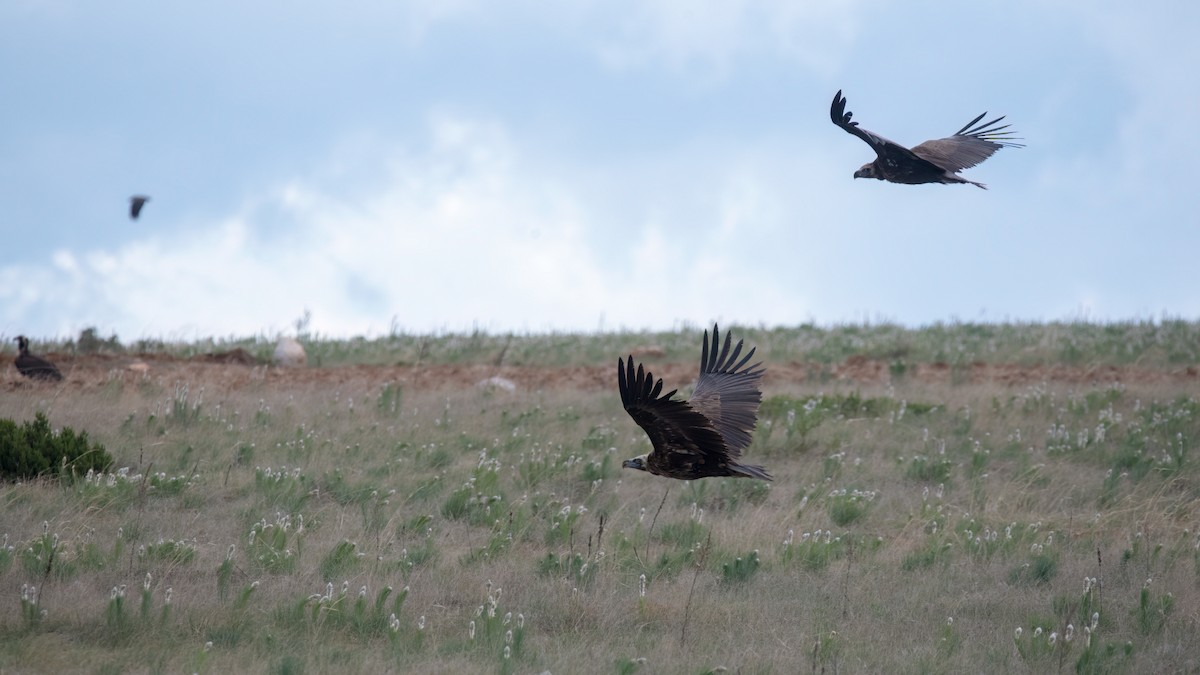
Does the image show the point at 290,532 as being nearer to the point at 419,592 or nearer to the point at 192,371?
the point at 419,592

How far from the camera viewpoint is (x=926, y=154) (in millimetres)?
8359

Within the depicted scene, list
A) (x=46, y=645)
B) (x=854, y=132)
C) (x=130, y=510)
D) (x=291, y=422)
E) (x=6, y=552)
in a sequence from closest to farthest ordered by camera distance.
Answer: (x=46, y=645) → (x=6, y=552) → (x=854, y=132) → (x=130, y=510) → (x=291, y=422)

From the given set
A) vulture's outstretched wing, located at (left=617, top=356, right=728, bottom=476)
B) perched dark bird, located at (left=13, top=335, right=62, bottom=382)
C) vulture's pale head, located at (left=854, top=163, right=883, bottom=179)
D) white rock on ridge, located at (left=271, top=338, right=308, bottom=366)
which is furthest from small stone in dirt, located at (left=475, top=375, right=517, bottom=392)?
vulture's pale head, located at (left=854, top=163, right=883, bottom=179)

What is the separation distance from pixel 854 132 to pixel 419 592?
4220 mm

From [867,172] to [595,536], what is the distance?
3413 millimetres

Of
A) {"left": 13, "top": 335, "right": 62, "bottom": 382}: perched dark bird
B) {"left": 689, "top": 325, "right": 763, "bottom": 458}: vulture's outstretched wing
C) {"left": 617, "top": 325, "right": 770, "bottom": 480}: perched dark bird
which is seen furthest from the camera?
{"left": 13, "top": 335, "right": 62, "bottom": 382}: perched dark bird

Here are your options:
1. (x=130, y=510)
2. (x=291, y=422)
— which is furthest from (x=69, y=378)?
(x=130, y=510)

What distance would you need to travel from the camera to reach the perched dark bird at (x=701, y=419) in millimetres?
6832

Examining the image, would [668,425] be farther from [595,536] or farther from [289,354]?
[289,354]

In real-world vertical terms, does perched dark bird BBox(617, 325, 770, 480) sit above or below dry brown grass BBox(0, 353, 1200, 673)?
above

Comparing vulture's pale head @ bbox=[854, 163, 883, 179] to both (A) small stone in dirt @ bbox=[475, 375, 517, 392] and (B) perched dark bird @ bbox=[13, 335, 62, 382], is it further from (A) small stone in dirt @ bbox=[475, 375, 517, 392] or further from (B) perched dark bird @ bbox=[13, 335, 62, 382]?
(B) perched dark bird @ bbox=[13, 335, 62, 382]

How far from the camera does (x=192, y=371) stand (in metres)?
15.4

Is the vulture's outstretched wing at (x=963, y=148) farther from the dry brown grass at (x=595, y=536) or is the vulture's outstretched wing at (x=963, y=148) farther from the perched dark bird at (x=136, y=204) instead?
the perched dark bird at (x=136, y=204)

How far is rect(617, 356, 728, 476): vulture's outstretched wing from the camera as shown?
21.9 ft
